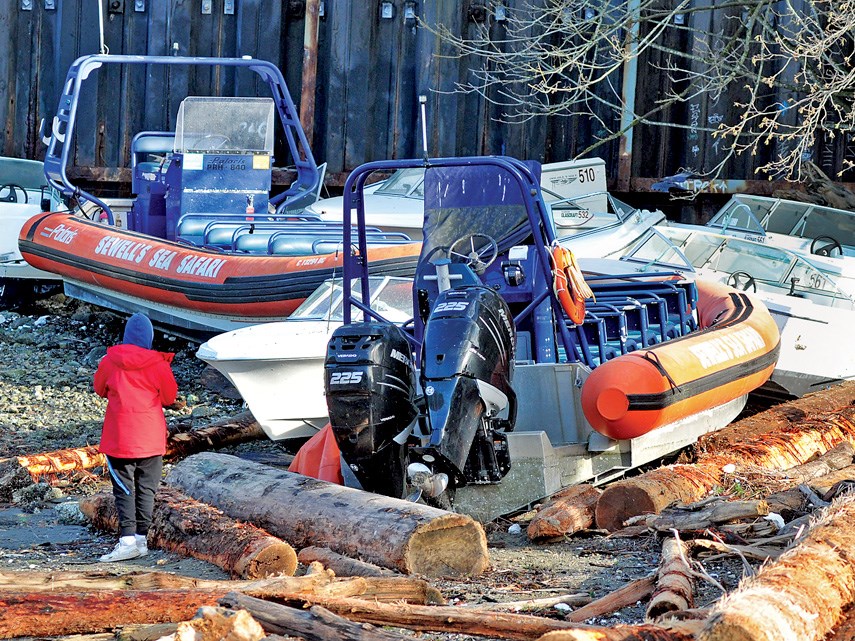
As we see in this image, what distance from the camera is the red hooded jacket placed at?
5941 millimetres

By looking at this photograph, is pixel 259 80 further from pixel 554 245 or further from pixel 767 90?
pixel 554 245

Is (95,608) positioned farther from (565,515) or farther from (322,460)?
(565,515)

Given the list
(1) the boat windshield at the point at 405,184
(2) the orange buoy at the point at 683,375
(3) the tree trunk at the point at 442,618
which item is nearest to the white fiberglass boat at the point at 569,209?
(1) the boat windshield at the point at 405,184

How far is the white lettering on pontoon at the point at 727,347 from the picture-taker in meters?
7.35

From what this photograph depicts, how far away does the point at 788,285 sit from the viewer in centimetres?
1077

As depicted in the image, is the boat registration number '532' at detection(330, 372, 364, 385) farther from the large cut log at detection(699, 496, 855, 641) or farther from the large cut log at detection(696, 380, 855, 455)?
the large cut log at detection(696, 380, 855, 455)

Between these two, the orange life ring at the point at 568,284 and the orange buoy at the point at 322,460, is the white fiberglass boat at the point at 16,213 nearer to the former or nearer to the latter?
the orange buoy at the point at 322,460

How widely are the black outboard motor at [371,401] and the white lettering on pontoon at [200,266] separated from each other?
4744 mm

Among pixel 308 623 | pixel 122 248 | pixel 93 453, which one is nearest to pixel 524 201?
pixel 93 453

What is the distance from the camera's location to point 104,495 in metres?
6.58

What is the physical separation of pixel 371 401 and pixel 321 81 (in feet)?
36.0

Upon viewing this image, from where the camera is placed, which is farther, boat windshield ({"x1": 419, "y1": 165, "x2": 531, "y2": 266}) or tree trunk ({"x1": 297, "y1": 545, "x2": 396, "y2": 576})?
boat windshield ({"x1": 419, "y1": 165, "x2": 531, "y2": 266})

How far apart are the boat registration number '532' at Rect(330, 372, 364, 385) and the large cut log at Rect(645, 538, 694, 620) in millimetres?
1646

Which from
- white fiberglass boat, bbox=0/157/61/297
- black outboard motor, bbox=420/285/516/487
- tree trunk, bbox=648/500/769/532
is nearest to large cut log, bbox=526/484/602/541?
black outboard motor, bbox=420/285/516/487
